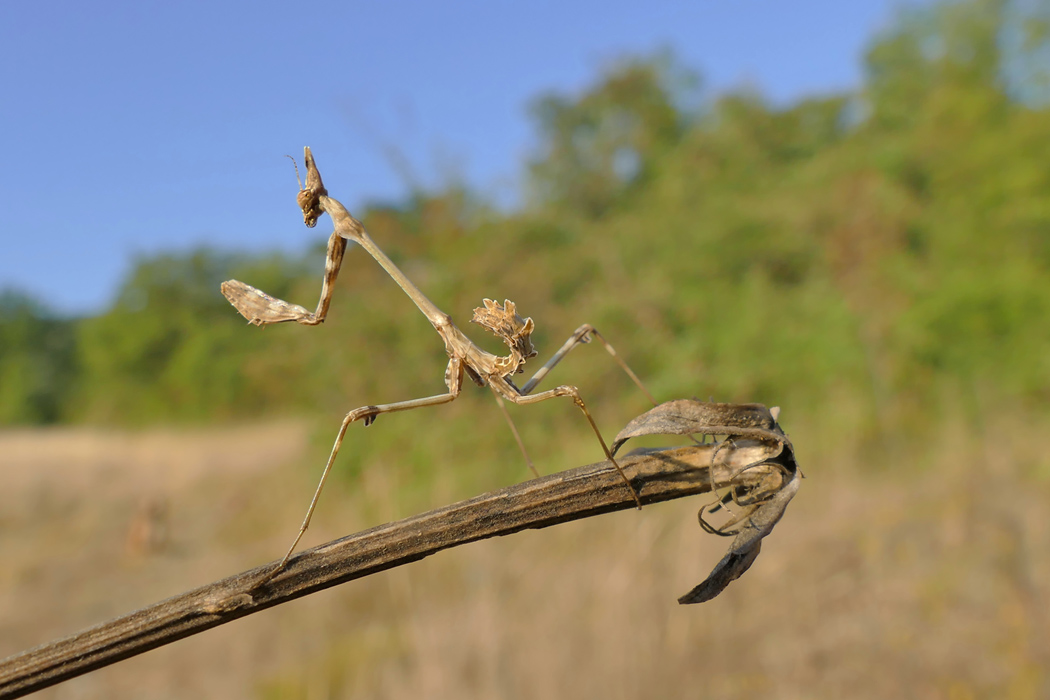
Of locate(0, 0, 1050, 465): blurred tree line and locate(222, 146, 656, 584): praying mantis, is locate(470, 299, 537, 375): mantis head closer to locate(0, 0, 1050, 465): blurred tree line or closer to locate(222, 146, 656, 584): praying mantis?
locate(222, 146, 656, 584): praying mantis

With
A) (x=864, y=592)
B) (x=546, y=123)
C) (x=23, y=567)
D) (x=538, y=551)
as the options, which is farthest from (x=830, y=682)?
(x=546, y=123)

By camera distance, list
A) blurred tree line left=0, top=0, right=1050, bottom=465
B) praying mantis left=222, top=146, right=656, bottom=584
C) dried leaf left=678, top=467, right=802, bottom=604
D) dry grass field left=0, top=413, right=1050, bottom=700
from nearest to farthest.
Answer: dried leaf left=678, top=467, right=802, bottom=604, praying mantis left=222, top=146, right=656, bottom=584, dry grass field left=0, top=413, right=1050, bottom=700, blurred tree line left=0, top=0, right=1050, bottom=465

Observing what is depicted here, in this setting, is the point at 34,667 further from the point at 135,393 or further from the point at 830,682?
the point at 135,393

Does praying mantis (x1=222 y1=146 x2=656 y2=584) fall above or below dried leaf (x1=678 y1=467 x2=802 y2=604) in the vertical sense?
above

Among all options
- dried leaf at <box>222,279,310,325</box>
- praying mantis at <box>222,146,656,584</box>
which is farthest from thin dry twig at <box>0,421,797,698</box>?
dried leaf at <box>222,279,310,325</box>

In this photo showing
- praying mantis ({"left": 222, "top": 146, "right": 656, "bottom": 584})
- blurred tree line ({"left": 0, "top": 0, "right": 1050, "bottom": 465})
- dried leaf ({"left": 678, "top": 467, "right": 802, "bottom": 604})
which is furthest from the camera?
blurred tree line ({"left": 0, "top": 0, "right": 1050, "bottom": 465})

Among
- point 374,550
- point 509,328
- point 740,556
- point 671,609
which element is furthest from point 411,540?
point 671,609
